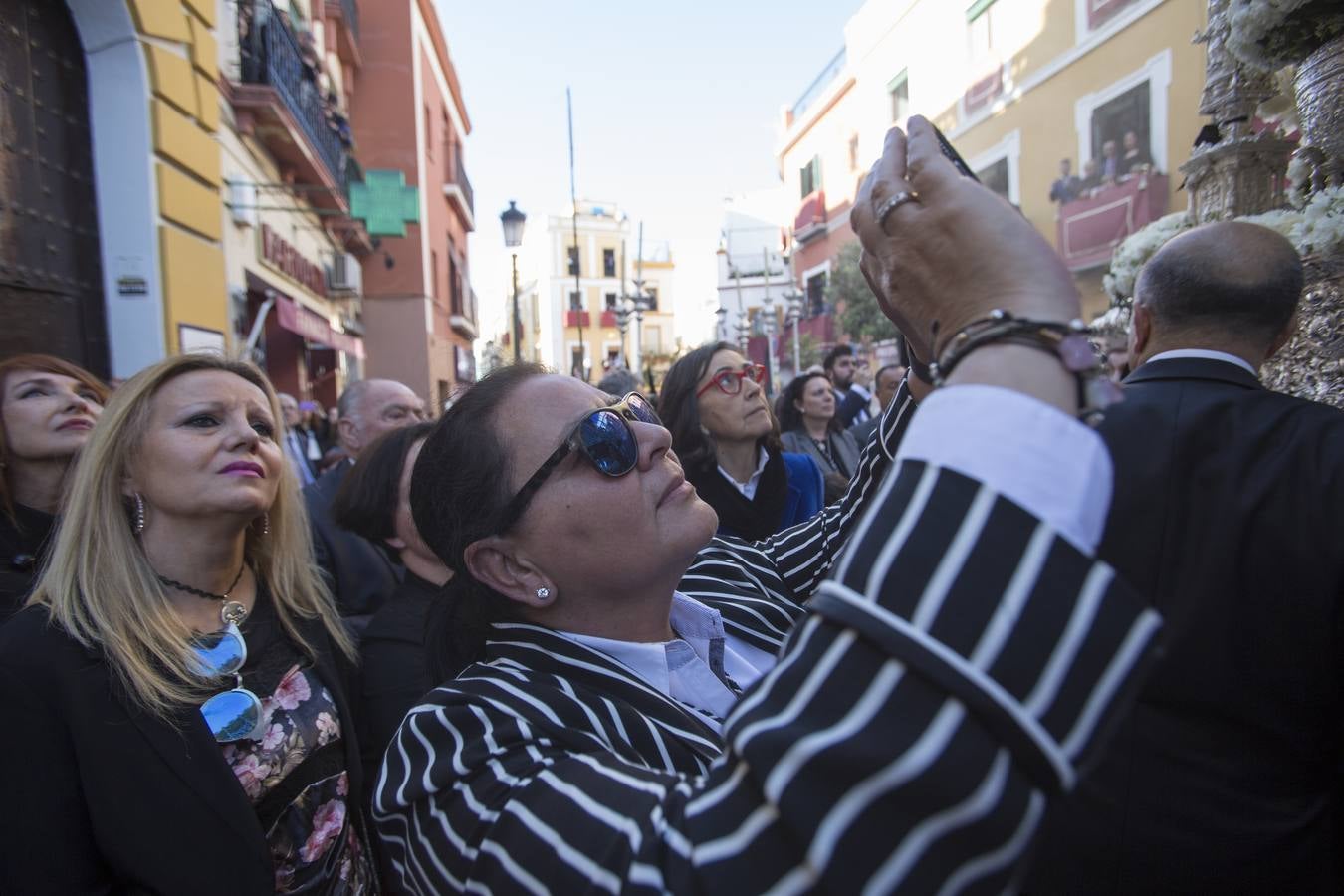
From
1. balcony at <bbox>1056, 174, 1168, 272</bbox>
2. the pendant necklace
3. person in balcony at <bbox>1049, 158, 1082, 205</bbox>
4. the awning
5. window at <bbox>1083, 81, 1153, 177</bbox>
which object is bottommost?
the pendant necklace

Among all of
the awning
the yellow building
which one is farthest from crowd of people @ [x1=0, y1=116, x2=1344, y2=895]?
the awning

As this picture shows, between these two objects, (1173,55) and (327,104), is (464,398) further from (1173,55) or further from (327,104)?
(1173,55)

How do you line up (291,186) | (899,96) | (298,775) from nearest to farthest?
(298,775), (291,186), (899,96)

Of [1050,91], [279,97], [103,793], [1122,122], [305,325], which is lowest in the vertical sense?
[103,793]

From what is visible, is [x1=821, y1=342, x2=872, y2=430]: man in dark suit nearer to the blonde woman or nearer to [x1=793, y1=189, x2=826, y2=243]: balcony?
the blonde woman

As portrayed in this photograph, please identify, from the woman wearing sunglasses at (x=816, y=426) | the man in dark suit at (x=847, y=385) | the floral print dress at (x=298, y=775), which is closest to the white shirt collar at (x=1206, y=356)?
the floral print dress at (x=298, y=775)

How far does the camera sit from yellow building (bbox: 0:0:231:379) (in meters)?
4.78

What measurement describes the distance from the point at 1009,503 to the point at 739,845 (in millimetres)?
378

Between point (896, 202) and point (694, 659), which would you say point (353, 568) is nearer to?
point (694, 659)

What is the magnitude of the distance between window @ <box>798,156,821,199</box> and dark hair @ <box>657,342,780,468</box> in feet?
87.2

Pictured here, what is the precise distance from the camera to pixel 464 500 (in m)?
1.46

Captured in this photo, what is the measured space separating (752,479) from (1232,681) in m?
2.42

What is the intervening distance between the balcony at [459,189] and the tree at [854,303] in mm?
10847

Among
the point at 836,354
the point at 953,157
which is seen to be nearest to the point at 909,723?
the point at 953,157
